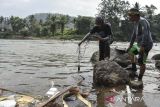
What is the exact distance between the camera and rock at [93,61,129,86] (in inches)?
412

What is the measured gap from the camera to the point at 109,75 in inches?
416

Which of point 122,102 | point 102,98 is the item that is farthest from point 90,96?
point 122,102

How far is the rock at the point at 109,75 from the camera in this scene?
34.3ft

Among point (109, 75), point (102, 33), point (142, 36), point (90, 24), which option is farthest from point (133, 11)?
point (90, 24)

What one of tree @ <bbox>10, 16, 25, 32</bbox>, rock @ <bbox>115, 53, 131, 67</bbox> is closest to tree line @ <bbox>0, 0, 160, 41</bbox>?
tree @ <bbox>10, 16, 25, 32</bbox>

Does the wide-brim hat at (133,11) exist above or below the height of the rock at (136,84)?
above

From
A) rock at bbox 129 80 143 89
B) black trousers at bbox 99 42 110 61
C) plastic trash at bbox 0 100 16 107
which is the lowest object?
rock at bbox 129 80 143 89

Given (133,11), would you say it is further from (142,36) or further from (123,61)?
(123,61)

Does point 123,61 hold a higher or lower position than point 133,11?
lower

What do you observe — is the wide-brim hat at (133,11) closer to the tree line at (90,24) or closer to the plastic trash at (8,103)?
the plastic trash at (8,103)

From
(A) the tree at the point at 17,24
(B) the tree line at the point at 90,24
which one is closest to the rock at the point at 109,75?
(B) the tree line at the point at 90,24

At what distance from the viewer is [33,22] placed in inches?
5704

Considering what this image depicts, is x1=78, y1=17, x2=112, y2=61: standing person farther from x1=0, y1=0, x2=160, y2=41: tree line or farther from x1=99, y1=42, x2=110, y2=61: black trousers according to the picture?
x1=0, y1=0, x2=160, y2=41: tree line

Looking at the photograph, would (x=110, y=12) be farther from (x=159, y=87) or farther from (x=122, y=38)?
(x=159, y=87)
